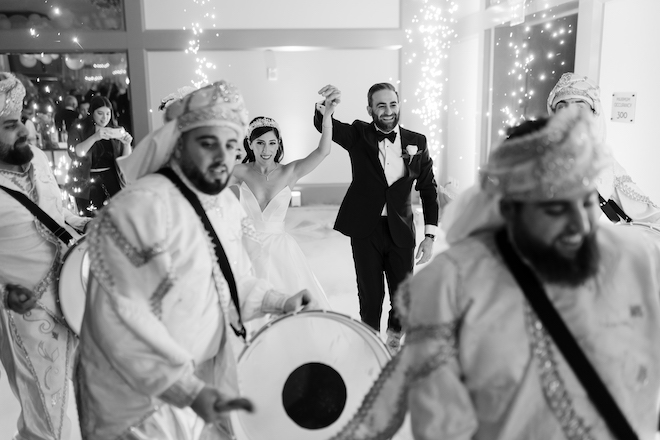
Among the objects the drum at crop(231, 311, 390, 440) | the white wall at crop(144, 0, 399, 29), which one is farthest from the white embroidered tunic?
the white wall at crop(144, 0, 399, 29)

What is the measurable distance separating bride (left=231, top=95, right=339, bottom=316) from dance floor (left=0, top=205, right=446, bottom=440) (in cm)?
104

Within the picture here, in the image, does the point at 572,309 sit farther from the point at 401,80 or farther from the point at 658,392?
the point at 401,80

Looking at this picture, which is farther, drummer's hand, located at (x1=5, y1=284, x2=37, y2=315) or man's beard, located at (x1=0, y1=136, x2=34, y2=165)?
man's beard, located at (x1=0, y1=136, x2=34, y2=165)

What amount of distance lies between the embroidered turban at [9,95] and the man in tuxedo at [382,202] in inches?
71.4

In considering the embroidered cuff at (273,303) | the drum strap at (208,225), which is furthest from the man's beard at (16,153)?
the embroidered cuff at (273,303)

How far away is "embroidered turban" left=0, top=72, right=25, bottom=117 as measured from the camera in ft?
9.46

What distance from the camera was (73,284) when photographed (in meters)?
2.93

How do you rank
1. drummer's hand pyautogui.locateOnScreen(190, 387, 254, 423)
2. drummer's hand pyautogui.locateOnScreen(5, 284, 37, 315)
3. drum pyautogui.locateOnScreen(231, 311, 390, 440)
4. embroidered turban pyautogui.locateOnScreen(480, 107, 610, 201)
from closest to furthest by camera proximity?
embroidered turban pyautogui.locateOnScreen(480, 107, 610, 201) < drummer's hand pyautogui.locateOnScreen(190, 387, 254, 423) < drum pyautogui.locateOnScreen(231, 311, 390, 440) < drummer's hand pyautogui.locateOnScreen(5, 284, 37, 315)

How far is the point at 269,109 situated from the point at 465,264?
8.52 metres

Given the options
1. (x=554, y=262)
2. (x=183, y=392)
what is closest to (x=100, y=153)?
(x=183, y=392)

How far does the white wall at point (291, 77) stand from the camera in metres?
9.34

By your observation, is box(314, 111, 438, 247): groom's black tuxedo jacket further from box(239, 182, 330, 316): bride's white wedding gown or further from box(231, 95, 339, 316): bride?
box(239, 182, 330, 316): bride's white wedding gown

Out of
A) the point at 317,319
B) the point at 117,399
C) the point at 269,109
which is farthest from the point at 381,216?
the point at 269,109

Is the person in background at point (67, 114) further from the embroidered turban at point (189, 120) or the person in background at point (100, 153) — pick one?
the embroidered turban at point (189, 120)
